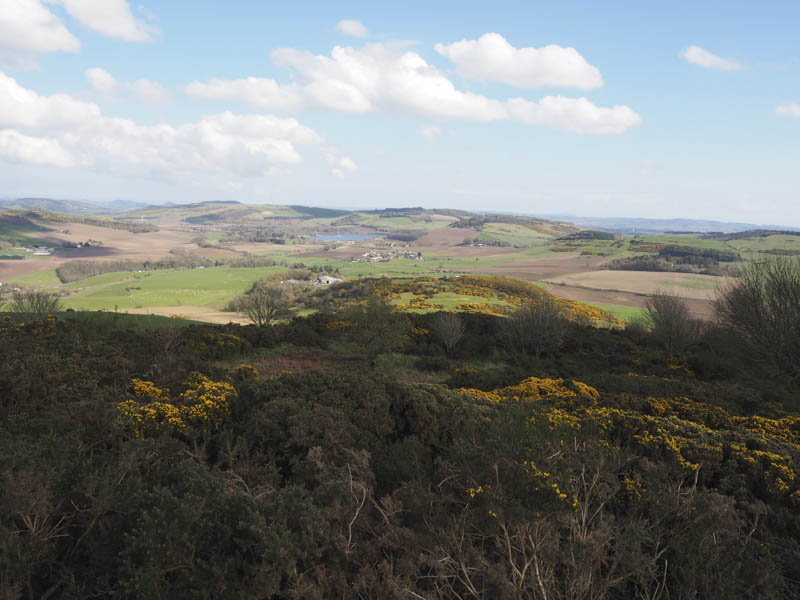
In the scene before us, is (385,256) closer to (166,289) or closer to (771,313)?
(166,289)

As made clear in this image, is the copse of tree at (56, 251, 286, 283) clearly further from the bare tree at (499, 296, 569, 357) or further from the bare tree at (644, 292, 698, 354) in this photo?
the bare tree at (644, 292, 698, 354)

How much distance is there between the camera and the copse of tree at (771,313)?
1589cm

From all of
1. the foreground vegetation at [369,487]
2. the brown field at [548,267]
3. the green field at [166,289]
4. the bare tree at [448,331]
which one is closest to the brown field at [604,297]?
the brown field at [548,267]

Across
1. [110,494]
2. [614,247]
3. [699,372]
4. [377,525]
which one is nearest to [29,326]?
[110,494]

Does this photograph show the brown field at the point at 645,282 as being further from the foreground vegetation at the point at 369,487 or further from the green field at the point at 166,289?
the green field at the point at 166,289

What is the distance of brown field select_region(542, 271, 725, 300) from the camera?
69056 mm

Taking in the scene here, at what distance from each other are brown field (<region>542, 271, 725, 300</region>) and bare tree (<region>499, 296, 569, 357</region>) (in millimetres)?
52596

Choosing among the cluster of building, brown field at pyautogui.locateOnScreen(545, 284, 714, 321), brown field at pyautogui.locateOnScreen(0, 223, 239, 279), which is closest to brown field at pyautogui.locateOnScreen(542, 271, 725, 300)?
brown field at pyautogui.locateOnScreen(545, 284, 714, 321)

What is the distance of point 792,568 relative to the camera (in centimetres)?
520

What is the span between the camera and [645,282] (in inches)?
3056

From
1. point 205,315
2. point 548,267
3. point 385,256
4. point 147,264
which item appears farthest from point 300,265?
point 205,315

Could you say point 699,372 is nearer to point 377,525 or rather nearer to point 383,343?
point 383,343

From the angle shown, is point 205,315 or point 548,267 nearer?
point 205,315

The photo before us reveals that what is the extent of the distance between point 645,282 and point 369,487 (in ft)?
281
